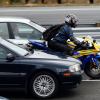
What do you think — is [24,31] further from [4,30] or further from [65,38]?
[65,38]

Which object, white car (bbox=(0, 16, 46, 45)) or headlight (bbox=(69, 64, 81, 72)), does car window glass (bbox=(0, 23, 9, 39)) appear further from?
headlight (bbox=(69, 64, 81, 72))

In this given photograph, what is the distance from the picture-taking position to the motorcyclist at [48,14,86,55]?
14672mm

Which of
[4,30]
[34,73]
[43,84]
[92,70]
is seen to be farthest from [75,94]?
[4,30]

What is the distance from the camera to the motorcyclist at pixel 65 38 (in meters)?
14.7

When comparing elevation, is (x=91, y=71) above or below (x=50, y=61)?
below

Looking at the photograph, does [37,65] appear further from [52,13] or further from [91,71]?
[52,13]

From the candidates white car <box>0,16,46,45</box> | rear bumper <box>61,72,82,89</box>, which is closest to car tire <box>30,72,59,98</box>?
rear bumper <box>61,72,82,89</box>

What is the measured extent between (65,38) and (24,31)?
6.83 feet

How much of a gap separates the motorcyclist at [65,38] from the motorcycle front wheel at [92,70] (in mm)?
539

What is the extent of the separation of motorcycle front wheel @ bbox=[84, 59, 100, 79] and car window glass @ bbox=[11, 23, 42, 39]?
2.17 metres

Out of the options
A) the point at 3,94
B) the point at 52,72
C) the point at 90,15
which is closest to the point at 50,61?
the point at 52,72

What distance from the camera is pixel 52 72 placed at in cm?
1215

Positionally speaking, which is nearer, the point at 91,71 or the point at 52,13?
the point at 91,71

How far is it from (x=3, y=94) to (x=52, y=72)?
130 centimetres
